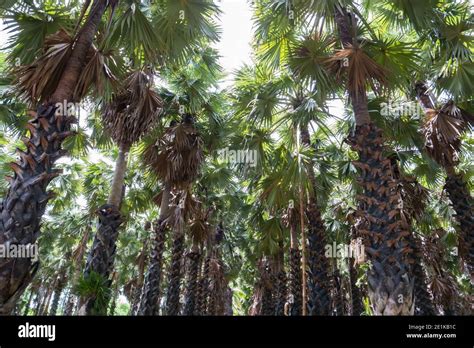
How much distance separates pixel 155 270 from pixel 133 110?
4.14 meters

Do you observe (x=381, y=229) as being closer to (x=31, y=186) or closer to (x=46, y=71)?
(x=31, y=186)

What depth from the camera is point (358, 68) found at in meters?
5.77

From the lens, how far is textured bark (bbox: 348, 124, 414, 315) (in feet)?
15.3

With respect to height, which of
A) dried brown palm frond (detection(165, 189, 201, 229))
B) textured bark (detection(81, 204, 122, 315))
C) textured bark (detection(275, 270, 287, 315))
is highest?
dried brown palm frond (detection(165, 189, 201, 229))

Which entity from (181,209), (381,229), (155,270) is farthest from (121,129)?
(381,229)

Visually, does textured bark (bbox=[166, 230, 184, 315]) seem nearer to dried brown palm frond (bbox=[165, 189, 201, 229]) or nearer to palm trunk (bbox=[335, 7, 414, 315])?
dried brown palm frond (bbox=[165, 189, 201, 229])

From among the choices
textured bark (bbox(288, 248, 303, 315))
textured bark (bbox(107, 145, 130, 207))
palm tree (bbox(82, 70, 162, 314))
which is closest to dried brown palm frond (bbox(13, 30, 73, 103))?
palm tree (bbox(82, 70, 162, 314))

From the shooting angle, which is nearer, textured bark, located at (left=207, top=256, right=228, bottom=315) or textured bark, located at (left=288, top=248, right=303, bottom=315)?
textured bark, located at (left=288, top=248, right=303, bottom=315)

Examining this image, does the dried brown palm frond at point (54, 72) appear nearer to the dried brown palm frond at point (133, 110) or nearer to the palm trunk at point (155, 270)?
the dried brown palm frond at point (133, 110)

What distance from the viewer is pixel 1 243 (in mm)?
3549

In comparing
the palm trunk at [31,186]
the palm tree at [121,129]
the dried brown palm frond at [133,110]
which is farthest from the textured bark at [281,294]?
the palm trunk at [31,186]

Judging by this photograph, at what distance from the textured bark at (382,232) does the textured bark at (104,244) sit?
4.66 m

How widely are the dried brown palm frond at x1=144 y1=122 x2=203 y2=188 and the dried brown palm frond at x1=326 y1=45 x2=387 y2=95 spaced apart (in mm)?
4556

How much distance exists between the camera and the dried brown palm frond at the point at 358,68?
5.76 metres
